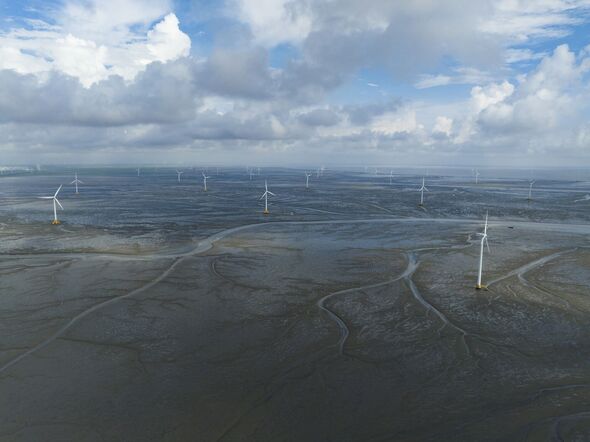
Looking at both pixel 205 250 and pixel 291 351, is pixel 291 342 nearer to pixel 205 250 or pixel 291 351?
pixel 291 351

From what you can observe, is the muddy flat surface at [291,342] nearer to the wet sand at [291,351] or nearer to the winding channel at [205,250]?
the wet sand at [291,351]

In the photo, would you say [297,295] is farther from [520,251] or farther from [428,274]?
[520,251]

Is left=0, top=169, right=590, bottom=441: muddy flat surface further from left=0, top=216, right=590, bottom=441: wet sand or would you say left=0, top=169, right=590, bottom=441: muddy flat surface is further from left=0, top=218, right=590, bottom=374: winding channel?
left=0, top=218, right=590, bottom=374: winding channel

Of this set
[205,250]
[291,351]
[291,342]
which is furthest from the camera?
[205,250]

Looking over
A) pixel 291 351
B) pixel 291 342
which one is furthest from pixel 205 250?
pixel 291 351

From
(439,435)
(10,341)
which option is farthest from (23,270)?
(439,435)

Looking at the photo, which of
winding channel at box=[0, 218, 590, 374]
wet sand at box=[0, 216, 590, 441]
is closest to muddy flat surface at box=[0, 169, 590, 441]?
wet sand at box=[0, 216, 590, 441]

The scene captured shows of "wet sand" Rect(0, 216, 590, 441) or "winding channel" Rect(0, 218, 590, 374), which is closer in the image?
"wet sand" Rect(0, 216, 590, 441)

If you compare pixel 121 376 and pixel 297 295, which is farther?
pixel 297 295
